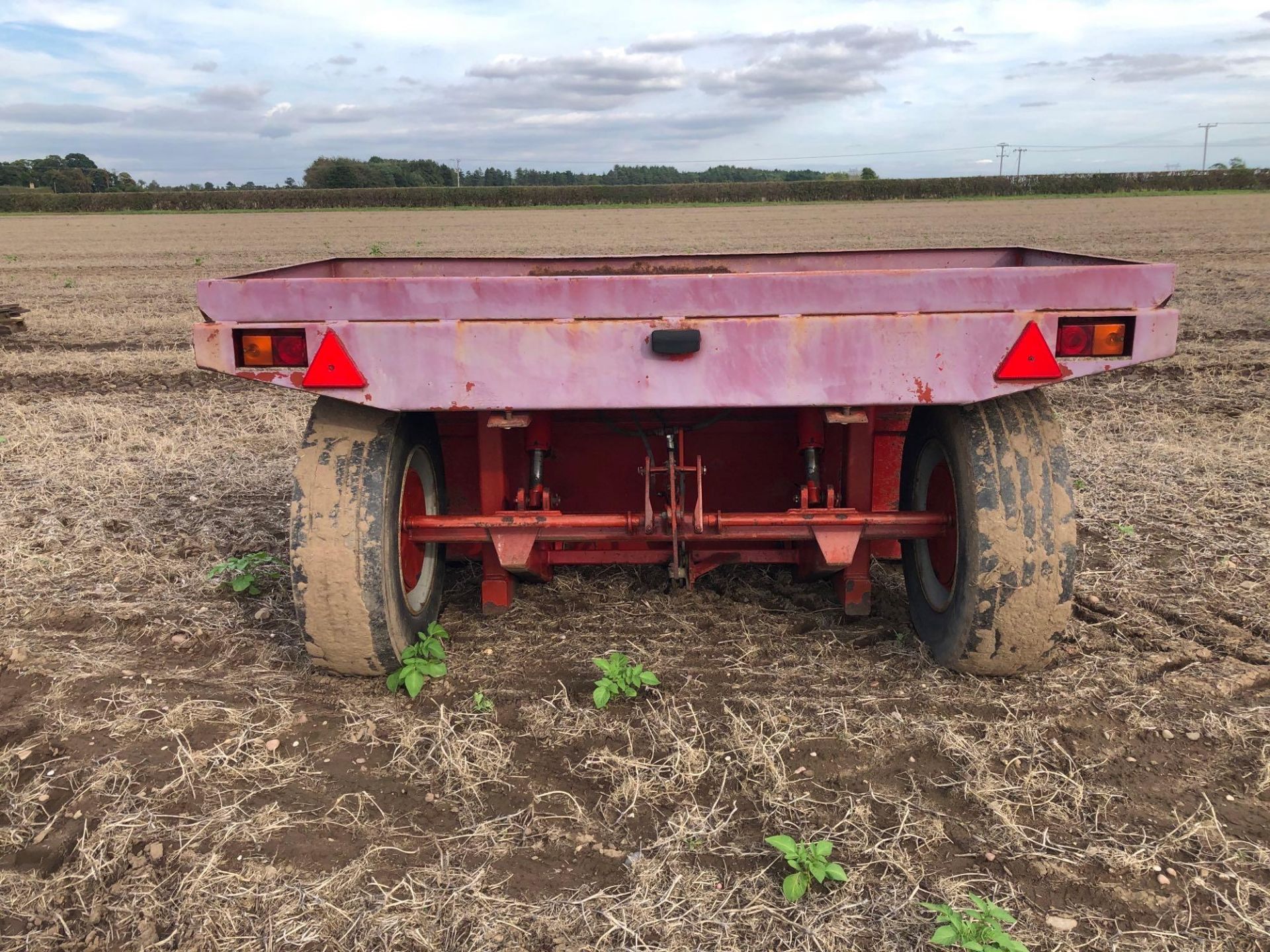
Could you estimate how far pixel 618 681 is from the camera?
3.05 metres

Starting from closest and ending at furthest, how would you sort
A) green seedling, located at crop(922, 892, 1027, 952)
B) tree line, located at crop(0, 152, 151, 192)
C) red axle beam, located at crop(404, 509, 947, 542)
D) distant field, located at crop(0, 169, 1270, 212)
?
green seedling, located at crop(922, 892, 1027, 952), red axle beam, located at crop(404, 509, 947, 542), distant field, located at crop(0, 169, 1270, 212), tree line, located at crop(0, 152, 151, 192)

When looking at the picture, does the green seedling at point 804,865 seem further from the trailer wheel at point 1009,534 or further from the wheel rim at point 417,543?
the wheel rim at point 417,543

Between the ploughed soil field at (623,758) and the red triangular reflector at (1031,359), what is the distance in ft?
3.49

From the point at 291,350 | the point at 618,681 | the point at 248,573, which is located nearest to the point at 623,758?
the point at 618,681

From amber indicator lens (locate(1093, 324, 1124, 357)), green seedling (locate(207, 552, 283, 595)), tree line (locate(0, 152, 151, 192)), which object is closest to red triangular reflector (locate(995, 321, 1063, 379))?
amber indicator lens (locate(1093, 324, 1124, 357))

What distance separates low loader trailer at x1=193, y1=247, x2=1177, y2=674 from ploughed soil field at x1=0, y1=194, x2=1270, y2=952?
288 mm

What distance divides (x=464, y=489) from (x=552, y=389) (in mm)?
1342

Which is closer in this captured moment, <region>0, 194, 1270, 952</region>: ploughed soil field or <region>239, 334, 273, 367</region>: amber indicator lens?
<region>0, 194, 1270, 952</region>: ploughed soil field

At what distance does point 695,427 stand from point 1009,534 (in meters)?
1.15

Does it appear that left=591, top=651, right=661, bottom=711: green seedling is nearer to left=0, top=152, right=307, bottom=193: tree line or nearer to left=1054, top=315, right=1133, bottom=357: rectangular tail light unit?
left=1054, top=315, right=1133, bottom=357: rectangular tail light unit

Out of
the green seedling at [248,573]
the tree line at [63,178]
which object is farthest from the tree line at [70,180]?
the green seedling at [248,573]

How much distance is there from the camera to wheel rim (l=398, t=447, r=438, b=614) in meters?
3.21

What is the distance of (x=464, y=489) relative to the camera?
375 cm

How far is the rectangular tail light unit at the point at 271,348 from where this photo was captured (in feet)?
8.45
